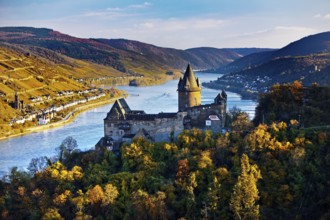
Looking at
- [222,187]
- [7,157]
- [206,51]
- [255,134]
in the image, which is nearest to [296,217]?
[222,187]

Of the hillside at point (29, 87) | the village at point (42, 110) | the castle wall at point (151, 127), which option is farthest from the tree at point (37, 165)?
the village at point (42, 110)

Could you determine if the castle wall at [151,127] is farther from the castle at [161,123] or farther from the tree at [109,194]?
the tree at [109,194]

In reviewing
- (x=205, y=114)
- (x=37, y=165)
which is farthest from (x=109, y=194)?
(x=37, y=165)

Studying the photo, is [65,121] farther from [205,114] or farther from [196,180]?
[196,180]

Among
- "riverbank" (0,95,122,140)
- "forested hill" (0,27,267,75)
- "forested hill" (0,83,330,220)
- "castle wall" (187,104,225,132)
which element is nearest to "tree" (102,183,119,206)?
"forested hill" (0,83,330,220)

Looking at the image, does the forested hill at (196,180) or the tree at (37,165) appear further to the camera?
the tree at (37,165)
